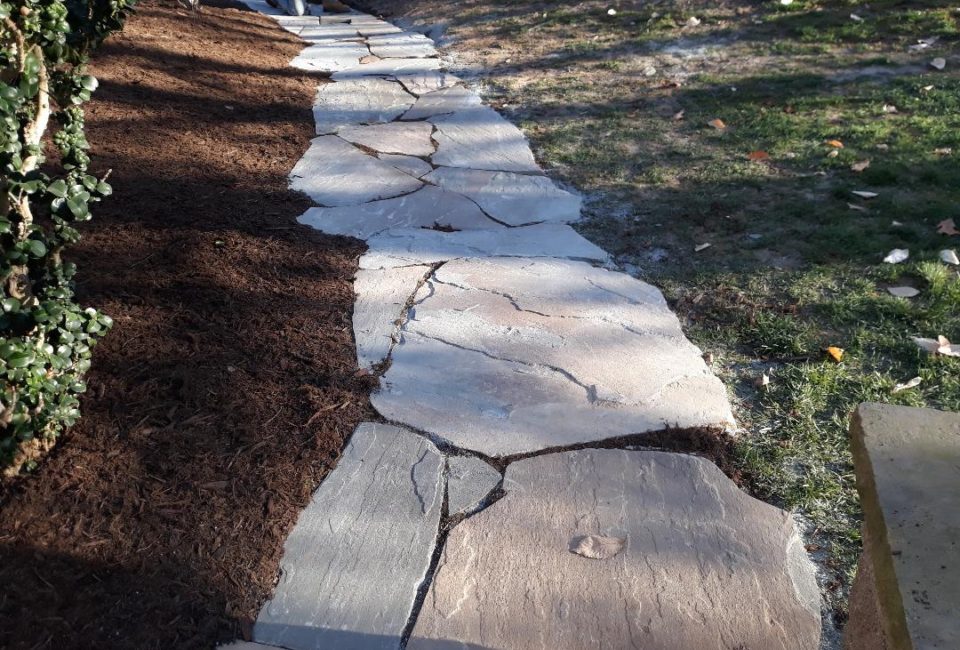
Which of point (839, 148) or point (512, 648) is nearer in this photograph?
point (512, 648)

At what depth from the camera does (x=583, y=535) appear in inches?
87.7

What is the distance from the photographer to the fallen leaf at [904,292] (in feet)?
10.9

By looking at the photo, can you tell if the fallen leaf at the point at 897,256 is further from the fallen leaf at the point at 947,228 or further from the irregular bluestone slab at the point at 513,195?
the irregular bluestone slab at the point at 513,195

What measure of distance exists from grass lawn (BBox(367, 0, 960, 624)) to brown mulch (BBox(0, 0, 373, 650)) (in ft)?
5.02

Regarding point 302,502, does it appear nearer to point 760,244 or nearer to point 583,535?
point 583,535

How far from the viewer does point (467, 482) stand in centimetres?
244

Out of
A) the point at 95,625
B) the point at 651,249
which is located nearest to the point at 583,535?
the point at 95,625

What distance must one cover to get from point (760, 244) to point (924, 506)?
2.61 m

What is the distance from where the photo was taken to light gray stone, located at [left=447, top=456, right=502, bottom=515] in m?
2.36

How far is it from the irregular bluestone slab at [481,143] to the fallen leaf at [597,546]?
121 inches

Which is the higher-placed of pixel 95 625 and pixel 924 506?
pixel 924 506

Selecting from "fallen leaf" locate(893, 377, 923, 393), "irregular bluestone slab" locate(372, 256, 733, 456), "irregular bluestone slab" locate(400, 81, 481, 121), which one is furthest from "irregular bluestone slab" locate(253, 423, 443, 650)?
"irregular bluestone slab" locate(400, 81, 481, 121)

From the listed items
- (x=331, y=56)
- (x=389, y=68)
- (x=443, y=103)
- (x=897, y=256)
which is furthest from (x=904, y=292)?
(x=331, y=56)

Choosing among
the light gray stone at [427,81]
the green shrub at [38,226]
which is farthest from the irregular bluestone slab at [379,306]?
the light gray stone at [427,81]
